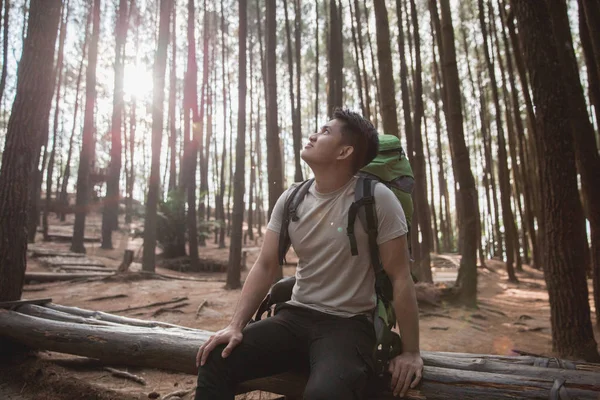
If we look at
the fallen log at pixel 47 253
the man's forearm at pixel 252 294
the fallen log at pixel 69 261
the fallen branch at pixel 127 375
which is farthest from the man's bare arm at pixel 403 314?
the fallen log at pixel 47 253

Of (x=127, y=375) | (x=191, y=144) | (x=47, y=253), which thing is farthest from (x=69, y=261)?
(x=127, y=375)

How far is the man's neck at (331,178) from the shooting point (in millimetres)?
1956

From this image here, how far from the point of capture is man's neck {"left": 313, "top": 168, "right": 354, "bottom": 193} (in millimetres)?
1956

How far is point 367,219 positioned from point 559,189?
248 cm

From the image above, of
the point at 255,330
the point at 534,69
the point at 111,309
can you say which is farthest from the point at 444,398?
the point at 111,309

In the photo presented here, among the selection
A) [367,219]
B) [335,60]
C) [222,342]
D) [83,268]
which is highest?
[335,60]

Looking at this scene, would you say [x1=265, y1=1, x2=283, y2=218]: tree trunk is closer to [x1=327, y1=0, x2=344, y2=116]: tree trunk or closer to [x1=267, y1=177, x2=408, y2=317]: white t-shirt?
[x1=327, y1=0, x2=344, y2=116]: tree trunk

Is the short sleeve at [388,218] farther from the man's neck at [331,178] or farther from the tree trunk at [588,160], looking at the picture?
the tree trunk at [588,160]

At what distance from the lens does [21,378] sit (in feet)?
9.82

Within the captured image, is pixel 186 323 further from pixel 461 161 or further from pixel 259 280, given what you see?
pixel 461 161

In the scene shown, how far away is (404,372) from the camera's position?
1646 mm

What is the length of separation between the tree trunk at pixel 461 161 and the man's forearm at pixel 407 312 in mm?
5315

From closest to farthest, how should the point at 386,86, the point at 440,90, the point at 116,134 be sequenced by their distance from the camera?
the point at 386,86, the point at 440,90, the point at 116,134

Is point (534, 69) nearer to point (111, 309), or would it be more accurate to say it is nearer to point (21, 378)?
point (21, 378)
